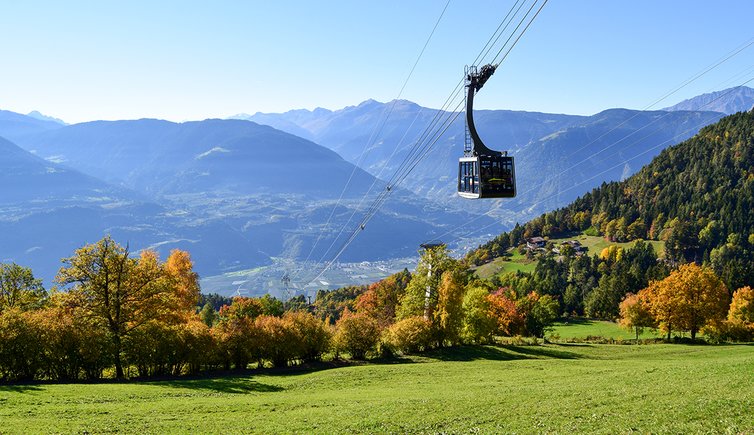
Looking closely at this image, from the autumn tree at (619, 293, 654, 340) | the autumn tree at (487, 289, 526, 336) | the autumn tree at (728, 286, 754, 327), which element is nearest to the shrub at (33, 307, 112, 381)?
the autumn tree at (487, 289, 526, 336)

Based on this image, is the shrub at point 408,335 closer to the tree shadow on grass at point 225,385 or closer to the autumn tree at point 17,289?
the tree shadow on grass at point 225,385

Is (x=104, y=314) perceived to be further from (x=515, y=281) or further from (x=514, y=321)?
(x=515, y=281)

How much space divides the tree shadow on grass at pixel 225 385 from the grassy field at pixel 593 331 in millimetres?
68563

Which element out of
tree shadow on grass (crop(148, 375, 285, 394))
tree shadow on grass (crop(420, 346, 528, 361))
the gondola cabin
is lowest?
tree shadow on grass (crop(148, 375, 285, 394))

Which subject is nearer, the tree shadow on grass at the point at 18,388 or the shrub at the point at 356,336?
the tree shadow on grass at the point at 18,388

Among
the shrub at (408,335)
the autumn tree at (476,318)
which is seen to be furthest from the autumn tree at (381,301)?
the shrub at (408,335)

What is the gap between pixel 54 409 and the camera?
33719 mm

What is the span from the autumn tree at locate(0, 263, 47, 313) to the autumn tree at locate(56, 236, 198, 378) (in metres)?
13.6

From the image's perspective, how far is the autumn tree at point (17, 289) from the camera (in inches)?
2440

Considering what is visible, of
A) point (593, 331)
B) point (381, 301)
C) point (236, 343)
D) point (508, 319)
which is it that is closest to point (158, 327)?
point (236, 343)

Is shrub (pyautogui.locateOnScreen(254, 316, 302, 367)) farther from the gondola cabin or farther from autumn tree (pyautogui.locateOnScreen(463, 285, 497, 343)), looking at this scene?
the gondola cabin

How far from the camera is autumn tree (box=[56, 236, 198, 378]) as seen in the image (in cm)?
5147

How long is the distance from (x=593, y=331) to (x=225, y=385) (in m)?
87.8

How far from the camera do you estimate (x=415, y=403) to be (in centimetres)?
3575
